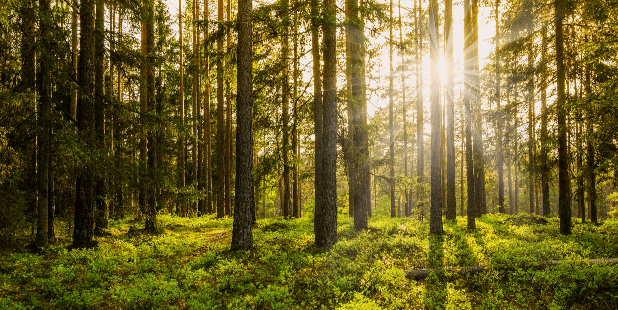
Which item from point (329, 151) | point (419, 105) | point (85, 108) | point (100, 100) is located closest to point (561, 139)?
point (419, 105)

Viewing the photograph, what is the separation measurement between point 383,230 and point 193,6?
18.0 meters

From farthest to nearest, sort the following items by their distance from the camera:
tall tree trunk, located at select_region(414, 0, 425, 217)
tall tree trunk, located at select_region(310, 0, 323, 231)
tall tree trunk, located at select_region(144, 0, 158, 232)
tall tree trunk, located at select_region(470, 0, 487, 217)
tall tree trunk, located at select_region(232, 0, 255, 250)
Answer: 1. tall tree trunk, located at select_region(414, 0, 425, 217)
2. tall tree trunk, located at select_region(470, 0, 487, 217)
3. tall tree trunk, located at select_region(144, 0, 158, 232)
4. tall tree trunk, located at select_region(310, 0, 323, 231)
5. tall tree trunk, located at select_region(232, 0, 255, 250)

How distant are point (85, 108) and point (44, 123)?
46.0 inches

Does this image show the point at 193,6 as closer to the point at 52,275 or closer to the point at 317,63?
the point at 317,63

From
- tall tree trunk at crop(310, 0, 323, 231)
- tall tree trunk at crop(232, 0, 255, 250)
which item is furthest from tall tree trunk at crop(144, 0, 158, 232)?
tall tree trunk at crop(310, 0, 323, 231)

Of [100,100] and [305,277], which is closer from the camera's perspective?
[305,277]

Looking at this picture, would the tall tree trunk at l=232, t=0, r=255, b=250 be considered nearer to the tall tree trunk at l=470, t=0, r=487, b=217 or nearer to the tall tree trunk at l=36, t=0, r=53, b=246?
the tall tree trunk at l=36, t=0, r=53, b=246

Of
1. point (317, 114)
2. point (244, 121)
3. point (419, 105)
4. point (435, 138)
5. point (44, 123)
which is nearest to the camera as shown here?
point (44, 123)

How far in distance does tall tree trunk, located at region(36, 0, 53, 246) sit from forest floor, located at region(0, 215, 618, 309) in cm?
96

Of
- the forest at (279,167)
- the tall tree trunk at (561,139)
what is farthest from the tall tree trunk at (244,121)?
the tall tree trunk at (561,139)

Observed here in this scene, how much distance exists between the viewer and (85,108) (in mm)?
9555

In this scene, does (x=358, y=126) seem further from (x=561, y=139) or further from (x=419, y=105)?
(x=419, y=105)

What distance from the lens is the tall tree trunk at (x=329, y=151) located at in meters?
10.2

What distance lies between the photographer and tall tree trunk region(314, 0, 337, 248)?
10.2 metres
